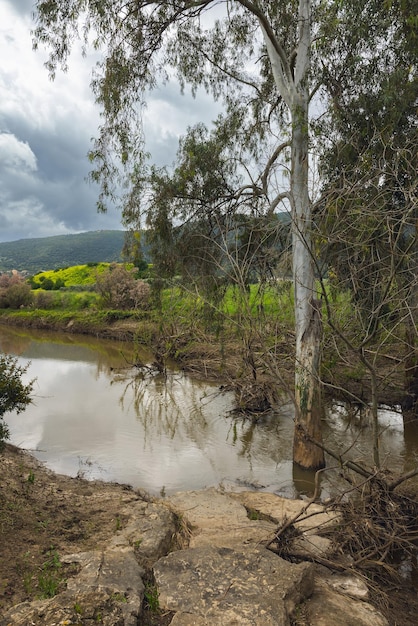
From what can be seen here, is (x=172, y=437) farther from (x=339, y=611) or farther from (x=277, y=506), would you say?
(x=339, y=611)

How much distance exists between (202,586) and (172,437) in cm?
562

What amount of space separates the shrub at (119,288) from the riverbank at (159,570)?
19.8 metres

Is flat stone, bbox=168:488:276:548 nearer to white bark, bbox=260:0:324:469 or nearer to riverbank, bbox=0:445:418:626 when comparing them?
riverbank, bbox=0:445:418:626

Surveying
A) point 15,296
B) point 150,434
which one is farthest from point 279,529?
point 15,296

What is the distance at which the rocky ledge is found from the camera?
306 centimetres

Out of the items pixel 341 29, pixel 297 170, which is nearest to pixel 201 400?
pixel 297 170

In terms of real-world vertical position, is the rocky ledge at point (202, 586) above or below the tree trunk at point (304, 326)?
below

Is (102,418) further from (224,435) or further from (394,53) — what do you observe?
(394,53)

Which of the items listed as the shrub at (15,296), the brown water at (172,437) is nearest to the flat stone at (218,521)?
the brown water at (172,437)

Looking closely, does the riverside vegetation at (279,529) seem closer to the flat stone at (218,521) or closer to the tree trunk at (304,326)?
the tree trunk at (304,326)

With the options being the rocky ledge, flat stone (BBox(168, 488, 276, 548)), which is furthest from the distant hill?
the rocky ledge

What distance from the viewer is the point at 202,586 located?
3.42 meters

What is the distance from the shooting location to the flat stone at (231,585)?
123 inches

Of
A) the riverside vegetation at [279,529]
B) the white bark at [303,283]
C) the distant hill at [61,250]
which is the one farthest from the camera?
the distant hill at [61,250]
